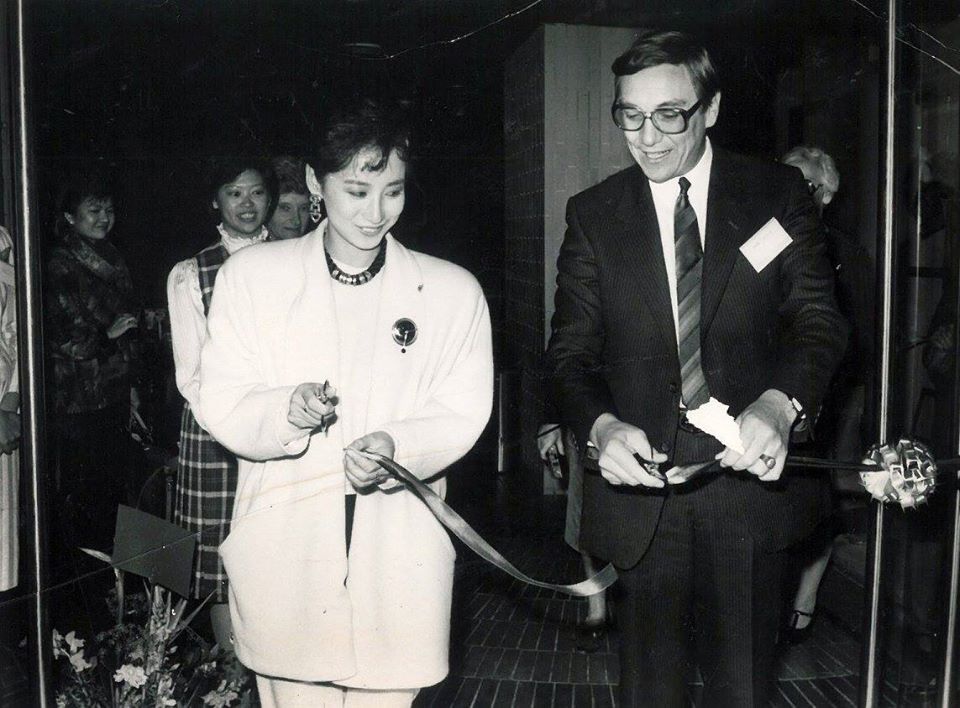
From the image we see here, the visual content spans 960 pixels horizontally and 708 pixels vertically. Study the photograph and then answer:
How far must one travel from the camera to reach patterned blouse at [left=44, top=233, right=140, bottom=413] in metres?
1.85

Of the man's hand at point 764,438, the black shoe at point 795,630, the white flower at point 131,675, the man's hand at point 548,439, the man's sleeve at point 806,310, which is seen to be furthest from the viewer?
the black shoe at point 795,630

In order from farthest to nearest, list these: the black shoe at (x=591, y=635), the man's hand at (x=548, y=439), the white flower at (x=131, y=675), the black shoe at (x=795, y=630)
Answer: the black shoe at (x=795, y=630) → the black shoe at (x=591, y=635) → the man's hand at (x=548, y=439) → the white flower at (x=131, y=675)

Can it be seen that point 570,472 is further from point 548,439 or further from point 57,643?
point 57,643

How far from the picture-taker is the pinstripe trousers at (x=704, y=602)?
189 centimetres

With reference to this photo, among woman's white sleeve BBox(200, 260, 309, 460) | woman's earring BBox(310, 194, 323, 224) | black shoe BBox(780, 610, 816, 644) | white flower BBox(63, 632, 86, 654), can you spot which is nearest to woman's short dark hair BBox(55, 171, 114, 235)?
woman's white sleeve BBox(200, 260, 309, 460)

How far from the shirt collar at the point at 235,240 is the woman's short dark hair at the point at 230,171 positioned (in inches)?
2.8

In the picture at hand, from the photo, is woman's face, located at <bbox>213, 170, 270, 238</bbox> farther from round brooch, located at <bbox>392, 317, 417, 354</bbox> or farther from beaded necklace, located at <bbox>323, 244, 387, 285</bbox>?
A: round brooch, located at <bbox>392, 317, 417, 354</bbox>

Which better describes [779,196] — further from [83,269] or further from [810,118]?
[83,269]

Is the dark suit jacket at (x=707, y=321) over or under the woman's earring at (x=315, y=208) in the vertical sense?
under

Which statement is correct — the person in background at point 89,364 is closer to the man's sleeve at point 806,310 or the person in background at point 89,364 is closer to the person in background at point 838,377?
the man's sleeve at point 806,310

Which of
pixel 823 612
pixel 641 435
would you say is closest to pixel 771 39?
pixel 641 435

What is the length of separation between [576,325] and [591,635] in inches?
43.7

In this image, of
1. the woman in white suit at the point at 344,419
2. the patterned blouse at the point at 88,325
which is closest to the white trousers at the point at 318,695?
the woman in white suit at the point at 344,419

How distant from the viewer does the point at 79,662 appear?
1951mm
